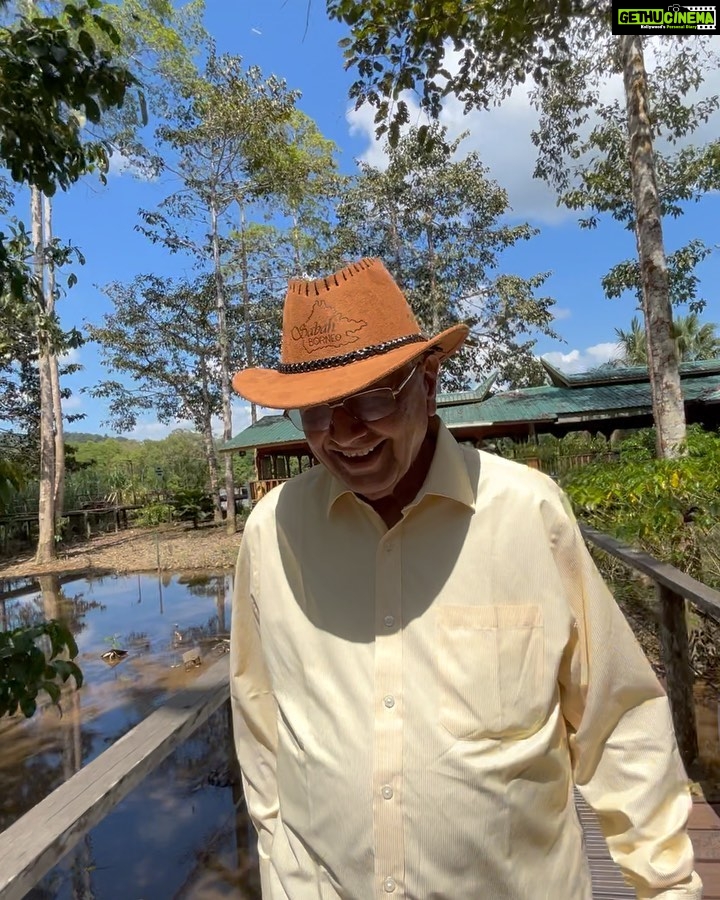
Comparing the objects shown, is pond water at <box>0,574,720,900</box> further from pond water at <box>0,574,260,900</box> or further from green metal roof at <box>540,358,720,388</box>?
green metal roof at <box>540,358,720,388</box>

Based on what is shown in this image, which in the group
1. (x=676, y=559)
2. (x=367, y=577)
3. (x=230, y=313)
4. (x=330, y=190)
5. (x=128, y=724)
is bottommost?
(x=128, y=724)

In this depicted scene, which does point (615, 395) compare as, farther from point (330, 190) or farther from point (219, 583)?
point (330, 190)

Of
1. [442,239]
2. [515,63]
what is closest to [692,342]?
[442,239]

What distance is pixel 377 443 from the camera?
1050 mm

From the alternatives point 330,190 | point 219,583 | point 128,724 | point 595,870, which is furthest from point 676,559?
point 330,190

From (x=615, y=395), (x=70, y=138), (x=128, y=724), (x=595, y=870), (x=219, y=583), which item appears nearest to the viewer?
(x=595, y=870)

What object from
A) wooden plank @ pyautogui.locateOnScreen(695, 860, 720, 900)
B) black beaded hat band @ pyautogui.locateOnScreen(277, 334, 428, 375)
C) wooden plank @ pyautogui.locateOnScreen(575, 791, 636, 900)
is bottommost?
wooden plank @ pyautogui.locateOnScreen(695, 860, 720, 900)

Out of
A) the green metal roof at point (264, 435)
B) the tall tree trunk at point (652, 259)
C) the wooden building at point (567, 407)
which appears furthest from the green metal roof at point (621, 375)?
the tall tree trunk at point (652, 259)

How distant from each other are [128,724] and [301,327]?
6.51m

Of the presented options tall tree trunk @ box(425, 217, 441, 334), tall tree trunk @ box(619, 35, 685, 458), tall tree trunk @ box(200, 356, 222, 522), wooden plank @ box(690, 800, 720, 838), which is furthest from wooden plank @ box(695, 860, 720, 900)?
tall tree trunk @ box(200, 356, 222, 522)

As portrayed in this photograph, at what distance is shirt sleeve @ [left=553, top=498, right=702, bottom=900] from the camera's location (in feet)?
3.22

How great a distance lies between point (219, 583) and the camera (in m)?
13.6

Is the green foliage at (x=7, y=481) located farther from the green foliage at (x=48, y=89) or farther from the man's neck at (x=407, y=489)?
the man's neck at (x=407, y=489)

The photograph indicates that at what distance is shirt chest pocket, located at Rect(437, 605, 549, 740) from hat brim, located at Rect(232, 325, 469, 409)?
374mm
